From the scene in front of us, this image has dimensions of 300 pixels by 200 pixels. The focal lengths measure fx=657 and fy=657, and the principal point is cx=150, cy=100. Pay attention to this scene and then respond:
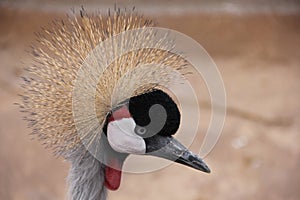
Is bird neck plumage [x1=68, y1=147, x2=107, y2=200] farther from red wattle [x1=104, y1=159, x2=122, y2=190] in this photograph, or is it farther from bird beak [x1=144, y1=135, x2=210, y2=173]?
bird beak [x1=144, y1=135, x2=210, y2=173]

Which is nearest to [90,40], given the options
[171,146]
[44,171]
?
[171,146]

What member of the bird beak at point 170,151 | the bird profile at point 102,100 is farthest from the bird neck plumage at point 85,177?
the bird beak at point 170,151

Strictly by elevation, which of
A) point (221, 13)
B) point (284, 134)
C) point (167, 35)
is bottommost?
point (167, 35)

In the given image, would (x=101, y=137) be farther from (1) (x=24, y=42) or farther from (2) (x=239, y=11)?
(2) (x=239, y=11)

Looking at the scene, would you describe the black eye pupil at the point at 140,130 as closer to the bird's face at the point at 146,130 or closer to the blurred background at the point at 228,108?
the bird's face at the point at 146,130

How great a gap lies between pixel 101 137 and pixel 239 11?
355 cm

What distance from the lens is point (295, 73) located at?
13.8 ft

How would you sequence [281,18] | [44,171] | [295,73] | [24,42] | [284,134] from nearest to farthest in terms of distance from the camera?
[44,171] → [284,134] → [295,73] → [24,42] → [281,18]

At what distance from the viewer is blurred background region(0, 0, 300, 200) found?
3.20 m

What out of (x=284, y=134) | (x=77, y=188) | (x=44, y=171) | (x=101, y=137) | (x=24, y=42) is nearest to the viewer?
(x=101, y=137)

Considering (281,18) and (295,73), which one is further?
(281,18)

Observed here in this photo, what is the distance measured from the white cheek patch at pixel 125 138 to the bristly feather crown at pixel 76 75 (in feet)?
0.13

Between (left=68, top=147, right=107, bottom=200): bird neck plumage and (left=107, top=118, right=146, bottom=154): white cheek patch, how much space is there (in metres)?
0.10

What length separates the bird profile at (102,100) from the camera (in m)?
1.52
